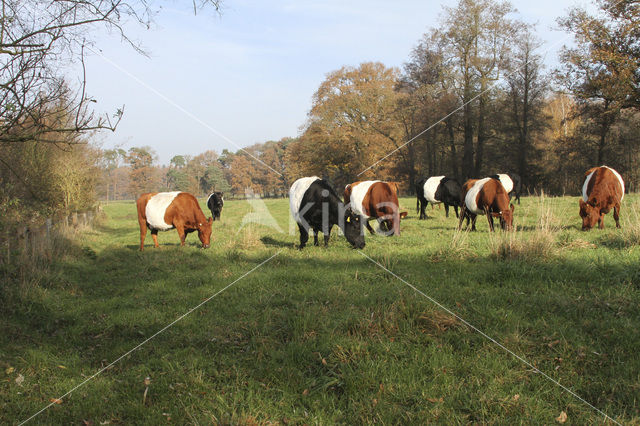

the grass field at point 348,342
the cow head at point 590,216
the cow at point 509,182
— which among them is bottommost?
the grass field at point 348,342

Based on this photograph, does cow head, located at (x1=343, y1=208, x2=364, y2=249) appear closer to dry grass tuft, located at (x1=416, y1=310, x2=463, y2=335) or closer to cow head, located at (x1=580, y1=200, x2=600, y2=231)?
dry grass tuft, located at (x1=416, y1=310, x2=463, y2=335)

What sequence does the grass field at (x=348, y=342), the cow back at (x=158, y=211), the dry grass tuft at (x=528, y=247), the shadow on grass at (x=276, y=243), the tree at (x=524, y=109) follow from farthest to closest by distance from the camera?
the tree at (x=524, y=109), the cow back at (x=158, y=211), the shadow on grass at (x=276, y=243), the dry grass tuft at (x=528, y=247), the grass field at (x=348, y=342)

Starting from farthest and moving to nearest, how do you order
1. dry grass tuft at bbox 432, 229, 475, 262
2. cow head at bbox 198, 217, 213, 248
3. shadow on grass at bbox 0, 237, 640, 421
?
cow head at bbox 198, 217, 213, 248
dry grass tuft at bbox 432, 229, 475, 262
shadow on grass at bbox 0, 237, 640, 421

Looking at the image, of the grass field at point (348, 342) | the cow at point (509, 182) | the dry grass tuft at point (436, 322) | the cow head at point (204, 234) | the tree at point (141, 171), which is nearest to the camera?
the grass field at point (348, 342)

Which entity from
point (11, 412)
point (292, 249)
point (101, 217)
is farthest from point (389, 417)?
point (101, 217)

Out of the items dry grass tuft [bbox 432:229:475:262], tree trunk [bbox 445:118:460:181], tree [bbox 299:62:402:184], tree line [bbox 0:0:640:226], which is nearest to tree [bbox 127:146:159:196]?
tree line [bbox 0:0:640:226]

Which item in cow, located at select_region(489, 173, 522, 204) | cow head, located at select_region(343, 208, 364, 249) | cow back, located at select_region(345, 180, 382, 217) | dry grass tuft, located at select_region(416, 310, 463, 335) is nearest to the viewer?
dry grass tuft, located at select_region(416, 310, 463, 335)

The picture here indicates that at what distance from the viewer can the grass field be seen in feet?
11.2

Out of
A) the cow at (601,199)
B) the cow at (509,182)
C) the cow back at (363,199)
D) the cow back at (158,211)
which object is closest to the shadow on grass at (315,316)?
the cow back at (158,211)

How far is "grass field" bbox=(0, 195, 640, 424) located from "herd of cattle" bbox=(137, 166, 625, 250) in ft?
8.06

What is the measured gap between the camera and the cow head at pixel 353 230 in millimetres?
9938

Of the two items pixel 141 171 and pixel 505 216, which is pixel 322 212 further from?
pixel 141 171

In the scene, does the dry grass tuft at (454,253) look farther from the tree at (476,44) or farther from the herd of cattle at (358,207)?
the tree at (476,44)

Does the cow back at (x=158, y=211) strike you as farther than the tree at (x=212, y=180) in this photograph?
No
